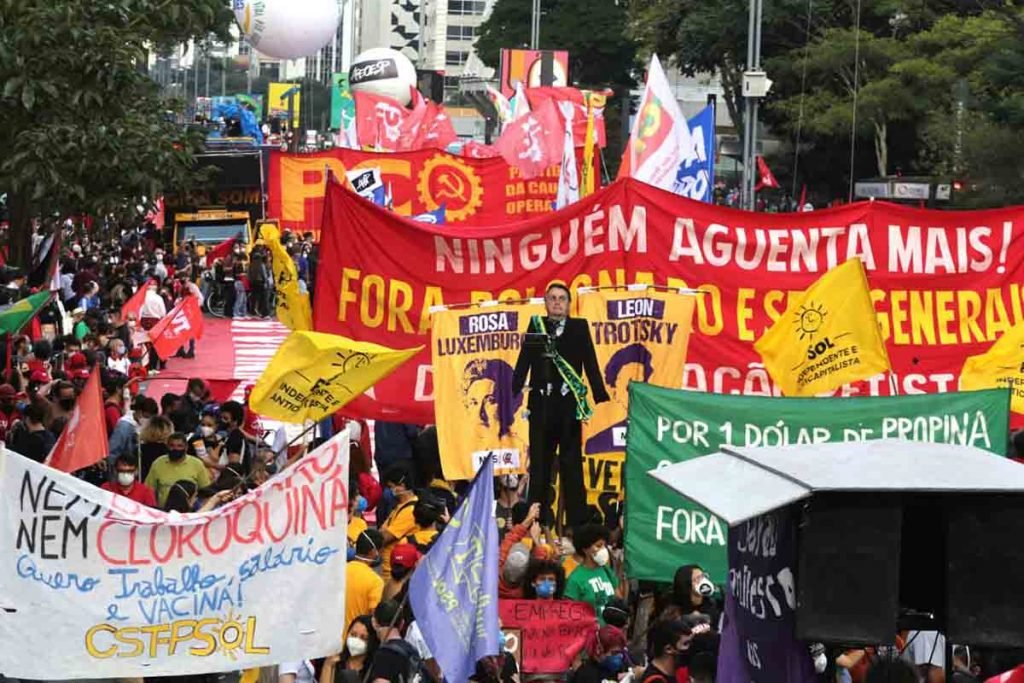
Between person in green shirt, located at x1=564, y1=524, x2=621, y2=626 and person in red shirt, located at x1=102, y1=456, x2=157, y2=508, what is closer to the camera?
person in green shirt, located at x1=564, y1=524, x2=621, y2=626

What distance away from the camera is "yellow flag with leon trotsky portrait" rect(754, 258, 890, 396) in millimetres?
12922

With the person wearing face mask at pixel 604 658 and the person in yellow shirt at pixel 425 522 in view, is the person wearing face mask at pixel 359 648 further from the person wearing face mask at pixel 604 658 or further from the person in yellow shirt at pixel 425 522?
the person in yellow shirt at pixel 425 522

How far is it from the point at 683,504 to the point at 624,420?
8.12 feet

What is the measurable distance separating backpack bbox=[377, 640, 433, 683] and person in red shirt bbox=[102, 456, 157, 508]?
3.12 meters

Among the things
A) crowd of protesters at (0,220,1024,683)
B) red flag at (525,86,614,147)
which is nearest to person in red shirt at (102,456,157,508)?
crowd of protesters at (0,220,1024,683)

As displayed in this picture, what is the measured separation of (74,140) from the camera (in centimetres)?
1540

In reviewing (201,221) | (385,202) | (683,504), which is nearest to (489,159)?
(385,202)

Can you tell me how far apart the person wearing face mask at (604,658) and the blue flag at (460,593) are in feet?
1.32

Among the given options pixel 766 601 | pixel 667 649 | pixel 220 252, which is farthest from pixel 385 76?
pixel 766 601

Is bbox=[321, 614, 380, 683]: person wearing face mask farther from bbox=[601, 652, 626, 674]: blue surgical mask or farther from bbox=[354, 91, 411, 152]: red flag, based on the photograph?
bbox=[354, 91, 411, 152]: red flag

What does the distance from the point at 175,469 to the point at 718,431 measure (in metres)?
3.57

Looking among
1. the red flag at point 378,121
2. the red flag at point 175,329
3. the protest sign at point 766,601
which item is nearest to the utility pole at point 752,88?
the red flag at point 175,329

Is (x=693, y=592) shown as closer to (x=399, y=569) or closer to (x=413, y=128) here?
(x=399, y=569)

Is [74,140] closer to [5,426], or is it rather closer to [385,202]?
[5,426]
